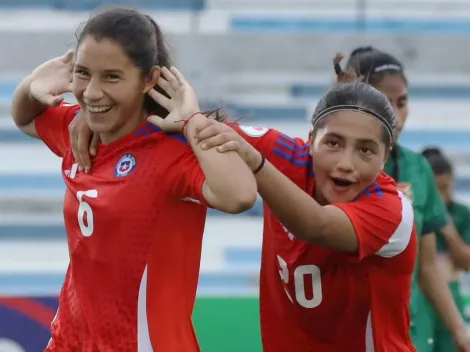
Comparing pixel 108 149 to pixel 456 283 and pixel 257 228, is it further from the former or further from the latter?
pixel 257 228

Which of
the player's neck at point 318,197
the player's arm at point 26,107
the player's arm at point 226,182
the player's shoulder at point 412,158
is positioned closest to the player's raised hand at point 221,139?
the player's arm at point 226,182

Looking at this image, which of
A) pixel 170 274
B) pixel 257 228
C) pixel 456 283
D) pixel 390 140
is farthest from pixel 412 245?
pixel 257 228

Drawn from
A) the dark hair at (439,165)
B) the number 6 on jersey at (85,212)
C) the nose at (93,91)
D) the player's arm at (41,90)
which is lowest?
the number 6 on jersey at (85,212)

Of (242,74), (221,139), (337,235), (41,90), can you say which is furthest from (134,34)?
(242,74)

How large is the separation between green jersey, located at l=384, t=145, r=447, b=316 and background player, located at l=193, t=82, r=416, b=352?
84cm

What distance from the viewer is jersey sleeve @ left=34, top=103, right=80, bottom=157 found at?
291 cm

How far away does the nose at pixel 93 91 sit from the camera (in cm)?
249

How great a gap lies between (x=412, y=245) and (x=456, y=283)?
7.63ft

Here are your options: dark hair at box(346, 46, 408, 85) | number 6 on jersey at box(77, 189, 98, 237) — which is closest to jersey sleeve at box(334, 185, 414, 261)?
number 6 on jersey at box(77, 189, 98, 237)

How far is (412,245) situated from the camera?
287 centimetres

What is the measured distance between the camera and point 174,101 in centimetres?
254

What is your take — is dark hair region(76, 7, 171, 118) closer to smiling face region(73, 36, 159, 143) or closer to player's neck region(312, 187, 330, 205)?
smiling face region(73, 36, 159, 143)

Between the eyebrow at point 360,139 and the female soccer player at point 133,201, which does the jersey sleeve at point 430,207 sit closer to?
the eyebrow at point 360,139

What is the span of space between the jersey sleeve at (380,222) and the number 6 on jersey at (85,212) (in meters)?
0.57
